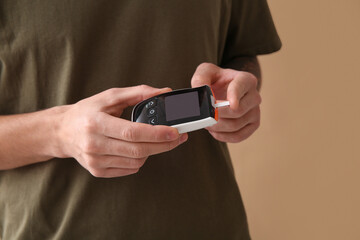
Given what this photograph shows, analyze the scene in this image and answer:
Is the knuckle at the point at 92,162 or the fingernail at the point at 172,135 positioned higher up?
the fingernail at the point at 172,135

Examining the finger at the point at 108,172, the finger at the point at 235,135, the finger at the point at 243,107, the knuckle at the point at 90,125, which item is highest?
the finger at the point at 243,107

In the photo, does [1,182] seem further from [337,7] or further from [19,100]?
[337,7]

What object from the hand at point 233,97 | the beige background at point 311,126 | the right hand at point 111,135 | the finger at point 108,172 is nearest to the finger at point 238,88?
the hand at point 233,97

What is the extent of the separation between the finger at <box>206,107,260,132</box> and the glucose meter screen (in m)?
0.12

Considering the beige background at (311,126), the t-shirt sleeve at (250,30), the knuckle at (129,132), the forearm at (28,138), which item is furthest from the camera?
the beige background at (311,126)

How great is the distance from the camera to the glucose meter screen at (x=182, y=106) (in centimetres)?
55

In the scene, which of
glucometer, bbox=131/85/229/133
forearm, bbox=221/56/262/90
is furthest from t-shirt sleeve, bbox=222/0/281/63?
glucometer, bbox=131/85/229/133

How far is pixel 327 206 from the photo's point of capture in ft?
3.95

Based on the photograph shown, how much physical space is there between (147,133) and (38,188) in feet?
0.95

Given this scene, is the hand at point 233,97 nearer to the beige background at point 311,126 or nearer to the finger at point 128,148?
the finger at point 128,148

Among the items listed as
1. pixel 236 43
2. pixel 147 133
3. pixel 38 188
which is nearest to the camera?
pixel 147 133

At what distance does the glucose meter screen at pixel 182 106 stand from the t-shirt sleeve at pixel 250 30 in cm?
40

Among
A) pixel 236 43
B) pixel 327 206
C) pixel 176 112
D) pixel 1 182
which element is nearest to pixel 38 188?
pixel 1 182

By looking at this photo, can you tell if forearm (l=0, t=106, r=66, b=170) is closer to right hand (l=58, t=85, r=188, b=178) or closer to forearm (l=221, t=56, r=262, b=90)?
right hand (l=58, t=85, r=188, b=178)
